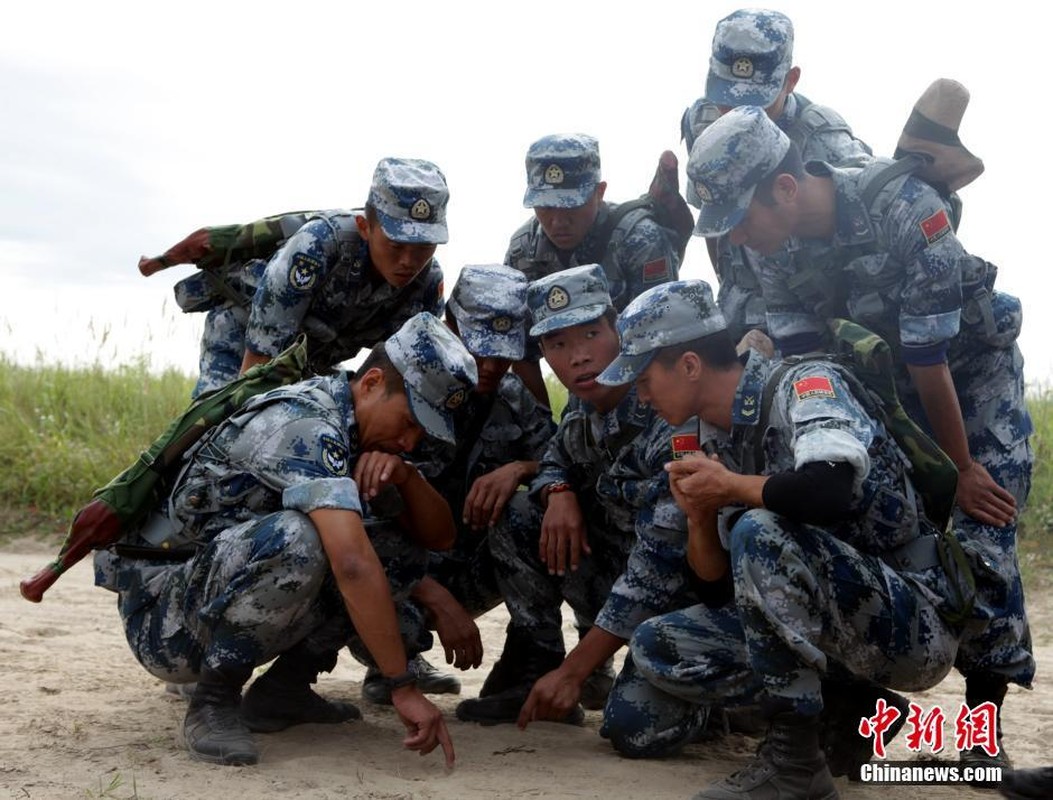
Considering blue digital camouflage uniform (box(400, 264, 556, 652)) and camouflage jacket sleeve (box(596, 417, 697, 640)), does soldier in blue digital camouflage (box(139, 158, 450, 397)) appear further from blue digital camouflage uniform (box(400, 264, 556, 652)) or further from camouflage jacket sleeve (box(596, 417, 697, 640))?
camouflage jacket sleeve (box(596, 417, 697, 640))

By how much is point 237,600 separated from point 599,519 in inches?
57.5

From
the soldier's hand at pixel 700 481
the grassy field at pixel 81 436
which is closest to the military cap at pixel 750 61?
the soldier's hand at pixel 700 481

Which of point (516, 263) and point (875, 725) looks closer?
point (875, 725)

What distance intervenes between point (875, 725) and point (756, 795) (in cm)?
66

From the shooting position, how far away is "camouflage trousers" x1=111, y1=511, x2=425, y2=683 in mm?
3900

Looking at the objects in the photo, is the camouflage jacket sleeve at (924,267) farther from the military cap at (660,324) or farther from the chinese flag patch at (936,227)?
the military cap at (660,324)

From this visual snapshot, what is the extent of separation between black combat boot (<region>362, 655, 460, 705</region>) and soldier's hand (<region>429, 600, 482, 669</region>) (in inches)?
21.4

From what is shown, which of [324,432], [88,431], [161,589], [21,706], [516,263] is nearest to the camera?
[324,432]

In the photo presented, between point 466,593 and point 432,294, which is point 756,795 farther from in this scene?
point 432,294

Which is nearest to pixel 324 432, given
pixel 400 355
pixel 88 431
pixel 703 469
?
pixel 400 355

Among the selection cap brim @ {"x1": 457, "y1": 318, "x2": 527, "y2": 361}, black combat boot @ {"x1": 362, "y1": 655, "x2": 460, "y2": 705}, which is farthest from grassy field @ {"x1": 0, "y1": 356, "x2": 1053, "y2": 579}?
cap brim @ {"x1": 457, "y1": 318, "x2": 527, "y2": 361}

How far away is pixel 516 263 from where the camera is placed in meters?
5.46

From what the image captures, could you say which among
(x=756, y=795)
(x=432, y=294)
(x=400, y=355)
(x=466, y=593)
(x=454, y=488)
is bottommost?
(x=756, y=795)

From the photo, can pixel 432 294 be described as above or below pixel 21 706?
above
